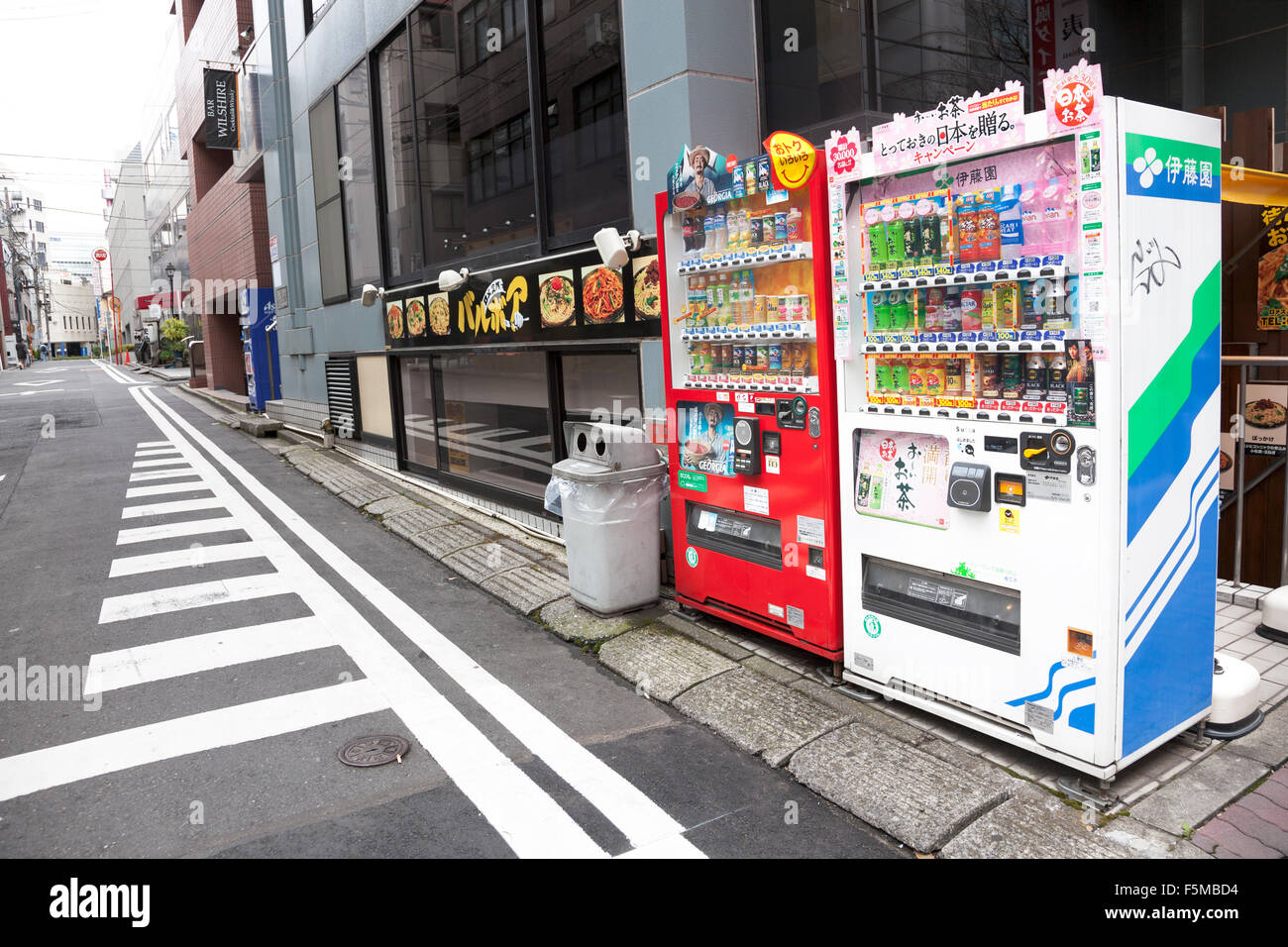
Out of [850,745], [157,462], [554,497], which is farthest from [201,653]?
[157,462]

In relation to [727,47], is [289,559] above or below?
below

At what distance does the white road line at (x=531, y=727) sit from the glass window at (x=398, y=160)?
4.99 metres

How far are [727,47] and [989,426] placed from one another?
4106 mm

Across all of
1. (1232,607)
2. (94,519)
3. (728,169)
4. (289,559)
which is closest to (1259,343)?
(1232,607)

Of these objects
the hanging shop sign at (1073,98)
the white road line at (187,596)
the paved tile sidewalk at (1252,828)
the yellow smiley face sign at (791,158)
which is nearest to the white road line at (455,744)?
the white road line at (187,596)

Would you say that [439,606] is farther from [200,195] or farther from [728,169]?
[200,195]

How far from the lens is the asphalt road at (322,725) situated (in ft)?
13.0

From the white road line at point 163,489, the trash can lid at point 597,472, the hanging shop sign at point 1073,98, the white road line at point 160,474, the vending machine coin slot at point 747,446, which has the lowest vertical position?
the white road line at point 163,489

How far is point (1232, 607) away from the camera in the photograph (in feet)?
19.1

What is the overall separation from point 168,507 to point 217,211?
72.0 feet

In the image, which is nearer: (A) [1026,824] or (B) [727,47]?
(A) [1026,824]

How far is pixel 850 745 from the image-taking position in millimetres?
4465

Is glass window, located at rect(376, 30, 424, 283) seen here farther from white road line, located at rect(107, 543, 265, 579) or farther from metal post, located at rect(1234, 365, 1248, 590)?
metal post, located at rect(1234, 365, 1248, 590)

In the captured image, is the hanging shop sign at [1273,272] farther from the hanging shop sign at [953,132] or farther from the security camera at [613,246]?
the security camera at [613,246]
